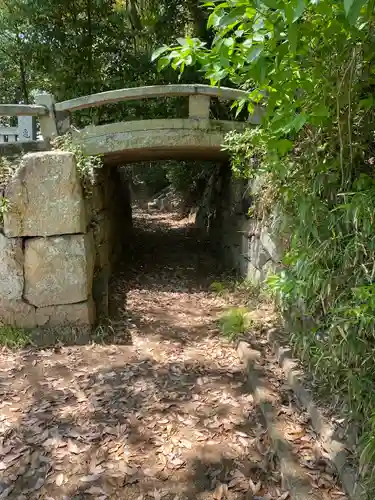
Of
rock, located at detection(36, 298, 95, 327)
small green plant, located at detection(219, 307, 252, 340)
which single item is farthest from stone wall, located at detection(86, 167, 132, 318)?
small green plant, located at detection(219, 307, 252, 340)

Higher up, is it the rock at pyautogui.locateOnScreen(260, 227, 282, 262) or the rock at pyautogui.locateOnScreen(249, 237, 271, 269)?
the rock at pyautogui.locateOnScreen(260, 227, 282, 262)

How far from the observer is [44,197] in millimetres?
4414

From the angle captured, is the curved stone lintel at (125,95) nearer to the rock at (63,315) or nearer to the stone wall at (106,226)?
the stone wall at (106,226)

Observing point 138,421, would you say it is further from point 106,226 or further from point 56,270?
point 106,226

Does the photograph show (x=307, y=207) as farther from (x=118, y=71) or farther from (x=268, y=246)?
(x=118, y=71)

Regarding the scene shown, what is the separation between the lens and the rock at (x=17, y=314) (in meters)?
4.56

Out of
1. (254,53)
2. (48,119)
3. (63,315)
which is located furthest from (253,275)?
(254,53)

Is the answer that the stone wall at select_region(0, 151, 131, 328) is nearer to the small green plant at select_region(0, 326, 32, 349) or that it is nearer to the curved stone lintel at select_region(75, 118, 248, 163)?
the small green plant at select_region(0, 326, 32, 349)

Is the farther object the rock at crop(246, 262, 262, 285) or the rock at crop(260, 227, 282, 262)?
the rock at crop(246, 262, 262, 285)

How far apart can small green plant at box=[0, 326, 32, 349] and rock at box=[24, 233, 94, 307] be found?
329 millimetres

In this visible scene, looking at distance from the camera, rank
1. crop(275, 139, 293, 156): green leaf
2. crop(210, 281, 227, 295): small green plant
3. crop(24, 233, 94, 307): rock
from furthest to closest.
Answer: crop(210, 281, 227, 295): small green plant < crop(24, 233, 94, 307): rock < crop(275, 139, 293, 156): green leaf

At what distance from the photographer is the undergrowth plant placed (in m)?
2.04

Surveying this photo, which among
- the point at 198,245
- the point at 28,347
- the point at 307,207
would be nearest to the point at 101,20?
the point at 198,245

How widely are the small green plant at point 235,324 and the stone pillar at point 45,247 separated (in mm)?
1499
